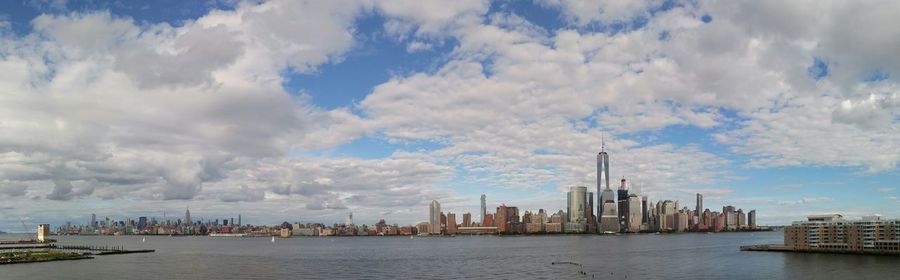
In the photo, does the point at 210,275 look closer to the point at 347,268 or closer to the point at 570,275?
the point at 347,268

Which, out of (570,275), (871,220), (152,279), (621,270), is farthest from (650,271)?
(152,279)

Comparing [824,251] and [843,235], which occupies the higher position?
[843,235]

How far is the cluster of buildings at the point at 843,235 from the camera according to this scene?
148875 mm

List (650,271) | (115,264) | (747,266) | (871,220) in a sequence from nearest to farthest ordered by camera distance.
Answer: (650,271)
(747,266)
(115,264)
(871,220)

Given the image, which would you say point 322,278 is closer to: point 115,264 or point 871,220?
point 115,264

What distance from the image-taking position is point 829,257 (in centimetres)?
14475

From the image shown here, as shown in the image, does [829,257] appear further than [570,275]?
Yes

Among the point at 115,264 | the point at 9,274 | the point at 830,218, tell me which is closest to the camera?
the point at 9,274

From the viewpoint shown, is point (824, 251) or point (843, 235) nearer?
point (843, 235)

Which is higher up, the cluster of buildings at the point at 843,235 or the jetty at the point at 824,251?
the cluster of buildings at the point at 843,235

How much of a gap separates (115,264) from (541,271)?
293 ft

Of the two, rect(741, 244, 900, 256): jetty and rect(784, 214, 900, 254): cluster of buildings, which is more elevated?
rect(784, 214, 900, 254): cluster of buildings

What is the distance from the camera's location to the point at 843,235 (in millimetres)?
159750

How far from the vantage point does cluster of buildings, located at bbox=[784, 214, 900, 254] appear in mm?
148875
